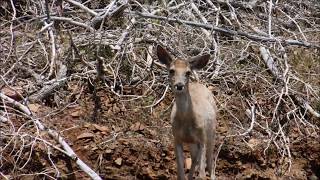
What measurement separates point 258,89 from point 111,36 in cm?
228

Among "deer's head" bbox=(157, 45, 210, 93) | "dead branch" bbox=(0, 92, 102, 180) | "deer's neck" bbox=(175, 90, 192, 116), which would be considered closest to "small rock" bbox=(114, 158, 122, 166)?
"dead branch" bbox=(0, 92, 102, 180)

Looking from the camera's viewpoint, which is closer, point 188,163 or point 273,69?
point 188,163

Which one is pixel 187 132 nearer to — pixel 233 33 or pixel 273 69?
pixel 233 33

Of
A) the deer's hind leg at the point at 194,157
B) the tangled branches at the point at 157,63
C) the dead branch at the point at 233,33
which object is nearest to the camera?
the deer's hind leg at the point at 194,157

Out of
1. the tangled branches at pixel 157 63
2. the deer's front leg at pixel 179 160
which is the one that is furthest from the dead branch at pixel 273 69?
the deer's front leg at pixel 179 160

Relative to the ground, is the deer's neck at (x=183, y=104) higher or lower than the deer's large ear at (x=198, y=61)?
lower

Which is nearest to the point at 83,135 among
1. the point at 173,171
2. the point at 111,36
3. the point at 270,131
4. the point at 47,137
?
the point at 47,137

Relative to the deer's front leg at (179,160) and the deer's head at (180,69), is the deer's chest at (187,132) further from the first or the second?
the deer's head at (180,69)

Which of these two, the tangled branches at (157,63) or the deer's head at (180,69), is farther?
the tangled branches at (157,63)

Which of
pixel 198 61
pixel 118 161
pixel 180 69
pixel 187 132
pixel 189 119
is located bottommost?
pixel 118 161

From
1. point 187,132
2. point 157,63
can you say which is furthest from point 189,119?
point 157,63

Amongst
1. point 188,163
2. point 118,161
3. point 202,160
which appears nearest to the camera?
point 202,160

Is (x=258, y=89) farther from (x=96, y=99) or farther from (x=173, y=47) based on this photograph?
(x=96, y=99)

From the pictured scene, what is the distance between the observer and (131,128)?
8.48m
